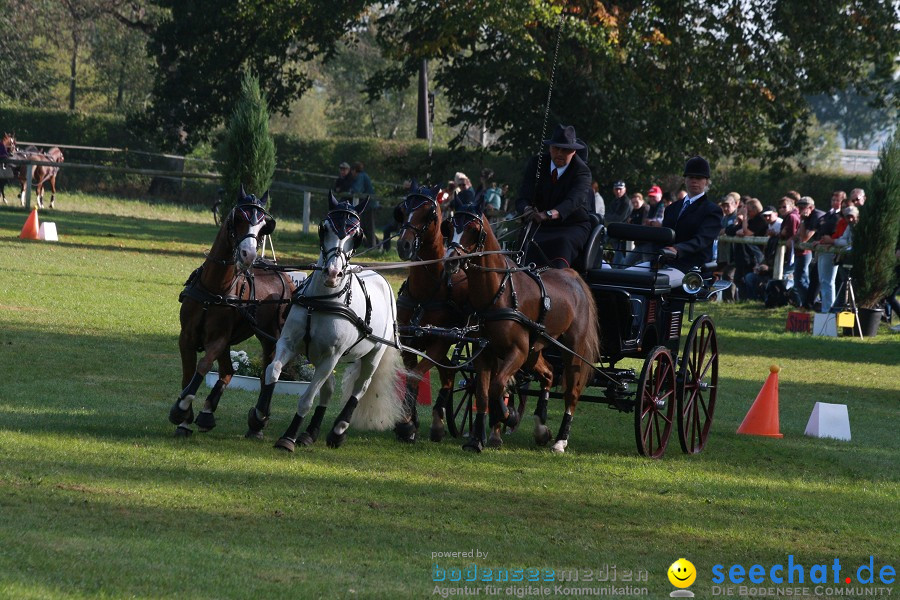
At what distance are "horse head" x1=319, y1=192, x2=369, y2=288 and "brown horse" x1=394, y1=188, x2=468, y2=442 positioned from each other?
1.30 feet

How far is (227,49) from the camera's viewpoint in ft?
104

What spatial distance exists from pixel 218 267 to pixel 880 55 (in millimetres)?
22553

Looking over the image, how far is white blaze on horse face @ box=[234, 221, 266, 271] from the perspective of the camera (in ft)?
28.1

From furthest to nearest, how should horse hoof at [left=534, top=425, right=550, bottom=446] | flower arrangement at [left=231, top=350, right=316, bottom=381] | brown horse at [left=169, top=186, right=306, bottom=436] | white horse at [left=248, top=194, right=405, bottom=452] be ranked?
flower arrangement at [left=231, top=350, right=316, bottom=381] < horse hoof at [left=534, top=425, right=550, bottom=446] < brown horse at [left=169, top=186, right=306, bottom=436] < white horse at [left=248, top=194, right=405, bottom=452]

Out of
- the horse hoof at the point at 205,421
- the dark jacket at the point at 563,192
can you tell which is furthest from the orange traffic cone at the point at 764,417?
the horse hoof at the point at 205,421

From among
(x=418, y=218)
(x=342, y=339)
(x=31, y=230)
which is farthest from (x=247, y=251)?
(x=31, y=230)

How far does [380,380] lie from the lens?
966 cm

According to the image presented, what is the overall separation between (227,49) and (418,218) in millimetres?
24050

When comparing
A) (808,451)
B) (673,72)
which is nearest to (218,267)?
(808,451)

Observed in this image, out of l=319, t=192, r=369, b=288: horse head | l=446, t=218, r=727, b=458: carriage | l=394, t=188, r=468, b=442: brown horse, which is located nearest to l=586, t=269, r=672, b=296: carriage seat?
l=446, t=218, r=727, b=458: carriage

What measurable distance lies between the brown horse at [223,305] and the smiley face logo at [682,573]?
3.57 metres

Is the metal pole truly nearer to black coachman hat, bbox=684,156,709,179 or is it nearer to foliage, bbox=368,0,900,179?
foliage, bbox=368,0,900,179

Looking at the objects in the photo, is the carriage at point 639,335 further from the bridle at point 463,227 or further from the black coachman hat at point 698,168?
the bridle at point 463,227

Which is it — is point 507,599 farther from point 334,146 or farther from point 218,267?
point 334,146
